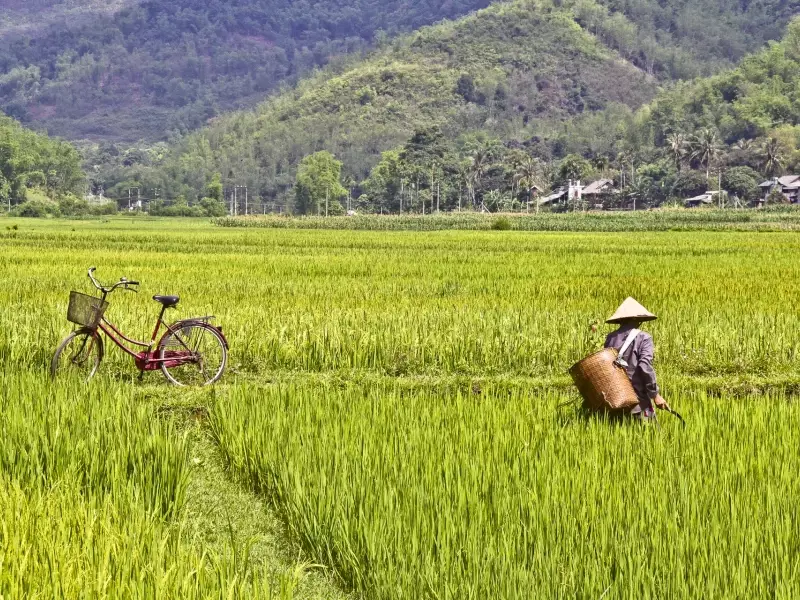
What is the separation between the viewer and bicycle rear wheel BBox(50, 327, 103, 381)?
783 cm

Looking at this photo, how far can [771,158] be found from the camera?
103m

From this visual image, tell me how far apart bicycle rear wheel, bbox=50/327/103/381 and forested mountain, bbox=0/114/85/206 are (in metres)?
109

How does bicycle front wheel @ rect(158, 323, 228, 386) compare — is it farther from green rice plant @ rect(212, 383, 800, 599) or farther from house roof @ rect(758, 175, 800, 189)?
house roof @ rect(758, 175, 800, 189)

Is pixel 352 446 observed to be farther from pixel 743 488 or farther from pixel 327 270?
pixel 327 270

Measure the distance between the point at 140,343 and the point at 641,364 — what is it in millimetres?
4270

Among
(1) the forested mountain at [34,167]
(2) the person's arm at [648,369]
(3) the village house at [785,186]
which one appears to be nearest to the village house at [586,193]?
(3) the village house at [785,186]

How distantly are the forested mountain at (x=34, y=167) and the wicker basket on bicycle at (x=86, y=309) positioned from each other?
109686 millimetres

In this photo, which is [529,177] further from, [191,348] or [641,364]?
[641,364]

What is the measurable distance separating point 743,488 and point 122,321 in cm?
770

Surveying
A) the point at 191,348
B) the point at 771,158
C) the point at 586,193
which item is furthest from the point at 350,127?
the point at 191,348

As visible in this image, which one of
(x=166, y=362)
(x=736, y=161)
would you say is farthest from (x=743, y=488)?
(x=736, y=161)

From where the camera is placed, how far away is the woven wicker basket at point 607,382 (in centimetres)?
590

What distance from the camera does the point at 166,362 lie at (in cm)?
816

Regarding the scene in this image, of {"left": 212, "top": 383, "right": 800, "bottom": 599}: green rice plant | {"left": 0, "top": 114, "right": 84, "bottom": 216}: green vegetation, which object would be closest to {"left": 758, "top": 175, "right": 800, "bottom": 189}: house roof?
{"left": 0, "top": 114, "right": 84, "bottom": 216}: green vegetation
